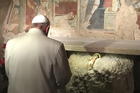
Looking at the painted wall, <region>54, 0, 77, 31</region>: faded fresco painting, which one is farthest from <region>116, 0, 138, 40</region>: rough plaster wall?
<region>54, 0, 77, 31</region>: faded fresco painting

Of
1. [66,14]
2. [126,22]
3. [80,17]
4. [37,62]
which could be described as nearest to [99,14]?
[80,17]

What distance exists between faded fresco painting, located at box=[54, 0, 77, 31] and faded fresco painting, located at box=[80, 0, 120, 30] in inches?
6.4

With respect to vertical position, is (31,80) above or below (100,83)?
above

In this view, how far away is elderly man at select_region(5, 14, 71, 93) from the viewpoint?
3.55 metres

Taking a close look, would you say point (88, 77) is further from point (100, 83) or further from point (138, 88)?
point (138, 88)

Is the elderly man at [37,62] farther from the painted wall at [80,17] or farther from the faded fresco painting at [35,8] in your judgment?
the faded fresco painting at [35,8]

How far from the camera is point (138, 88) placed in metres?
5.55

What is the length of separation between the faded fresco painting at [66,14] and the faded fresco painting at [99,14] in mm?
163

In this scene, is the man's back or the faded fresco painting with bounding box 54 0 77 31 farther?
the faded fresco painting with bounding box 54 0 77 31

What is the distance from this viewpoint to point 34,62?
3.57 metres

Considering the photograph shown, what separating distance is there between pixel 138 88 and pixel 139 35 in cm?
105

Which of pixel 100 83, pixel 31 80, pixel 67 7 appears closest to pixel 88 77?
pixel 100 83

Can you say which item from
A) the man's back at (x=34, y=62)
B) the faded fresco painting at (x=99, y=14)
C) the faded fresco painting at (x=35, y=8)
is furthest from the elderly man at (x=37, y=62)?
the faded fresco painting at (x=35, y=8)

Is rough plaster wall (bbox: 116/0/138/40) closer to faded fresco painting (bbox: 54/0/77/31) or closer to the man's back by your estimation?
faded fresco painting (bbox: 54/0/77/31)
